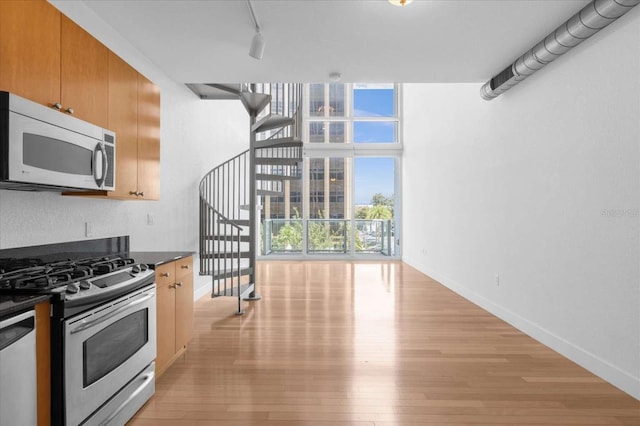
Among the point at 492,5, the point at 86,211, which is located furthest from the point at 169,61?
the point at 492,5

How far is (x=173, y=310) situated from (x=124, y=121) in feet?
4.96

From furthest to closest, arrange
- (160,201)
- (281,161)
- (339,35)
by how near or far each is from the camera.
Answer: (281,161), (160,201), (339,35)

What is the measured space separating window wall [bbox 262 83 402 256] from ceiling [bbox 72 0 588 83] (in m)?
4.75

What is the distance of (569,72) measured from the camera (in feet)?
10.1

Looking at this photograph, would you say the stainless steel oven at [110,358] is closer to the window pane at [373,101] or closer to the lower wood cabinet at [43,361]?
the lower wood cabinet at [43,361]

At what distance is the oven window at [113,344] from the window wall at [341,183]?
660 centimetres

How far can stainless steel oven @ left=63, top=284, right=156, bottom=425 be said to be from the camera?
1.71 m

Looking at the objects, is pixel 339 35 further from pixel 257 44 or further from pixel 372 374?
pixel 372 374

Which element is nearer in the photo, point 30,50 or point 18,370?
point 18,370

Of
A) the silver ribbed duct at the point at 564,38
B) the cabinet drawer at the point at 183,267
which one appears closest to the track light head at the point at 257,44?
the cabinet drawer at the point at 183,267

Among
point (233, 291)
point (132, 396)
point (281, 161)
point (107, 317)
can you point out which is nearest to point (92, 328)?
point (107, 317)

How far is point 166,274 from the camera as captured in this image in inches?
110

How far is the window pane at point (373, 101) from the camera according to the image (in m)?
8.97

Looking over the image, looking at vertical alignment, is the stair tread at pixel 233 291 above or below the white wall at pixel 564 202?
below
